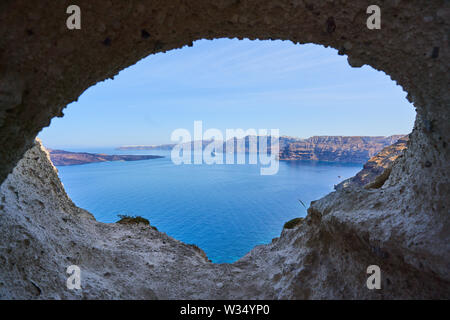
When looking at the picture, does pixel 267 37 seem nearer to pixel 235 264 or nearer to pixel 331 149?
pixel 235 264

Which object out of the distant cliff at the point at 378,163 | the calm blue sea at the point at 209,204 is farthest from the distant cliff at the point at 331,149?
the distant cliff at the point at 378,163

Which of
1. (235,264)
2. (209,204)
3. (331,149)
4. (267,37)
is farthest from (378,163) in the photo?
(331,149)

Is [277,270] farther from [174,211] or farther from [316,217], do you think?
[174,211]

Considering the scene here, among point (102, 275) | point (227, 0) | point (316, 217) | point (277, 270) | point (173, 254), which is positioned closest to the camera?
point (227, 0)

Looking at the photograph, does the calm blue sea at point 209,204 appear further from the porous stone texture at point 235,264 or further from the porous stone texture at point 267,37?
the porous stone texture at point 267,37

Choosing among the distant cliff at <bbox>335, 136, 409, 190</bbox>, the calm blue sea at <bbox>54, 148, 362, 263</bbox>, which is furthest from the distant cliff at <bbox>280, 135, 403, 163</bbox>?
the distant cliff at <bbox>335, 136, 409, 190</bbox>
